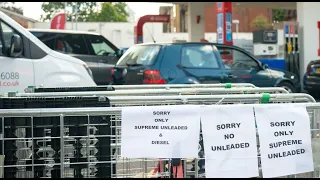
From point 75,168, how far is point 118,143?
0.96ft

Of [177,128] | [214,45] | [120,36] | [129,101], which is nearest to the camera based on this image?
[177,128]

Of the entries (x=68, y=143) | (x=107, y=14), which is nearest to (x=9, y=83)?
(x=68, y=143)

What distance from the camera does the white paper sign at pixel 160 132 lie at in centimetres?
252

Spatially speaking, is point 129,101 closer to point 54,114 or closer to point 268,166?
point 54,114

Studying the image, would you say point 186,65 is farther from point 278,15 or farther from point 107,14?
A: point 107,14

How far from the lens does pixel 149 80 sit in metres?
8.02

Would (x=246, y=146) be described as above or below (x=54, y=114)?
below

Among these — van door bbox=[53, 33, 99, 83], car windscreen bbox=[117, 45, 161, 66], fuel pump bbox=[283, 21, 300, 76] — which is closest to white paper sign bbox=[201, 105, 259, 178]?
car windscreen bbox=[117, 45, 161, 66]

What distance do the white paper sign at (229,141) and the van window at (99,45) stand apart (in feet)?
33.0

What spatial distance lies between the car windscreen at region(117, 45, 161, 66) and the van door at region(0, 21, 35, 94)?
2540mm

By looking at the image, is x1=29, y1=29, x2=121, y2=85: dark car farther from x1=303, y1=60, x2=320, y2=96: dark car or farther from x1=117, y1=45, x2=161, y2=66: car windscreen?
x1=303, y1=60, x2=320, y2=96: dark car

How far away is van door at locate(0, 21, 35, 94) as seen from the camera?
596 centimetres

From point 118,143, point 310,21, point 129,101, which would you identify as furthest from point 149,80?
point 310,21

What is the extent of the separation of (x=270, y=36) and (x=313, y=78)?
336cm
